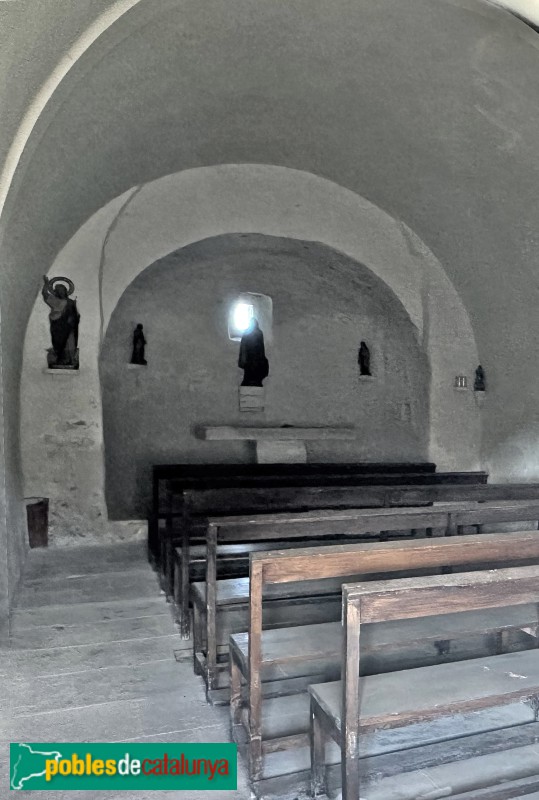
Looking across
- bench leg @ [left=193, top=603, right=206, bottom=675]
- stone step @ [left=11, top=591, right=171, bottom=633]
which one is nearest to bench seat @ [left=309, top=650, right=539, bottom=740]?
bench leg @ [left=193, top=603, right=206, bottom=675]

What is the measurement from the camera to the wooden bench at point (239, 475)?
468 centimetres

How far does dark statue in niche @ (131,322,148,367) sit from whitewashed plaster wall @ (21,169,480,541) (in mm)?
603

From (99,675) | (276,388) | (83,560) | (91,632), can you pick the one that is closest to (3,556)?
(91,632)

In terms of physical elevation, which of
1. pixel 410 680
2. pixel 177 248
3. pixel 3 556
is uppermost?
pixel 177 248

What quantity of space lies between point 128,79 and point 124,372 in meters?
3.20

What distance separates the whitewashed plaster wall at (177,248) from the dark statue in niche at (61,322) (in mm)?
90

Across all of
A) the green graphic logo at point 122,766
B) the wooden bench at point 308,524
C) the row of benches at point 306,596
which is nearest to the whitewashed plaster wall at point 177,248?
the row of benches at point 306,596

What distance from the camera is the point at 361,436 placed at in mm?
7723

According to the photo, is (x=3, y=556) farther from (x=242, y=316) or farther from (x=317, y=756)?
(x=242, y=316)

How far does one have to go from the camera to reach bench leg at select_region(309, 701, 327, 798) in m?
2.06

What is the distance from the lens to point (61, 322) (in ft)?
18.9

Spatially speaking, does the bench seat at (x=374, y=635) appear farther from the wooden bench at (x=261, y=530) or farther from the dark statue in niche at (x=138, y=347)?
the dark statue in niche at (x=138, y=347)

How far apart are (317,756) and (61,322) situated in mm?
4710

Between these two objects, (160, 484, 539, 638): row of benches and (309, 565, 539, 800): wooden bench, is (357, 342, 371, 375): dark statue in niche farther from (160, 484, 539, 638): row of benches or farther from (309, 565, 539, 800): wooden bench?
(309, 565, 539, 800): wooden bench
